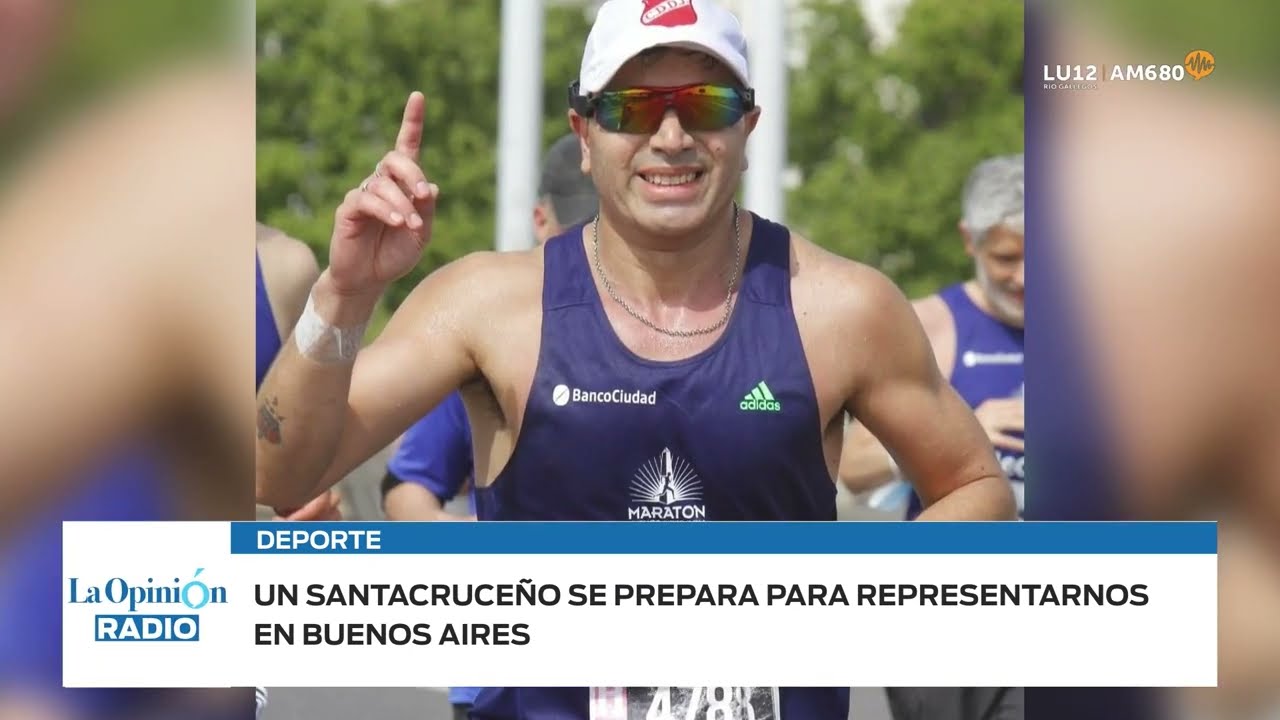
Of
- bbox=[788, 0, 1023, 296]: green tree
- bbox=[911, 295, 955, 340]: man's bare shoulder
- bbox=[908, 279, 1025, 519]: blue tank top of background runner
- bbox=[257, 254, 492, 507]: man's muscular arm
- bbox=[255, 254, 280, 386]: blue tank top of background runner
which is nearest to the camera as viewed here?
bbox=[257, 254, 492, 507]: man's muscular arm

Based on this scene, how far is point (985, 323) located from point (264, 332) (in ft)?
8.54

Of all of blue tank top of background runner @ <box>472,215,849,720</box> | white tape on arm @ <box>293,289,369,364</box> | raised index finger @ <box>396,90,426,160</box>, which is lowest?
blue tank top of background runner @ <box>472,215,849,720</box>

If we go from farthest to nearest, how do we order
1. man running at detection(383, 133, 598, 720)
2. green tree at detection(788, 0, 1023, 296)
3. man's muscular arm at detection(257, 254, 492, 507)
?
green tree at detection(788, 0, 1023, 296) < man running at detection(383, 133, 598, 720) < man's muscular arm at detection(257, 254, 492, 507)

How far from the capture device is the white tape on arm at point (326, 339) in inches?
130

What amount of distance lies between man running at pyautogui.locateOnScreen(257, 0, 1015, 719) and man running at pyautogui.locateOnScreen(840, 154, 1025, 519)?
224 cm

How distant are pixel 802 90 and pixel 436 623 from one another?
38.0 feet

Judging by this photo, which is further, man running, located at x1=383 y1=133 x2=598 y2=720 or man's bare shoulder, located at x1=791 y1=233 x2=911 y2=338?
man running, located at x1=383 y1=133 x2=598 y2=720

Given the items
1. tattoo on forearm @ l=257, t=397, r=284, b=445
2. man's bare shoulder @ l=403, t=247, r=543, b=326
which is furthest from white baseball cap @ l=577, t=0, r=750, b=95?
tattoo on forearm @ l=257, t=397, r=284, b=445

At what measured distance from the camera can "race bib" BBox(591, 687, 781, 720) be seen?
3.46 metres

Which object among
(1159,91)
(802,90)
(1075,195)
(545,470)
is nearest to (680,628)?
(545,470)

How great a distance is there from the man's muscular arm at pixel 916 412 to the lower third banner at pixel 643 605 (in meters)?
0.07

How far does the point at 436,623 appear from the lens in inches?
137

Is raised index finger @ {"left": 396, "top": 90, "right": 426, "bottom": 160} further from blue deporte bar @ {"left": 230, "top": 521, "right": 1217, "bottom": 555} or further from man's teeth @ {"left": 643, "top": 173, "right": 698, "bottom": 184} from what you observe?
blue deporte bar @ {"left": 230, "top": 521, "right": 1217, "bottom": 555}

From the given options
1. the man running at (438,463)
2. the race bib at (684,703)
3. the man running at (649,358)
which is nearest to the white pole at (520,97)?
the man running at (438,463)
